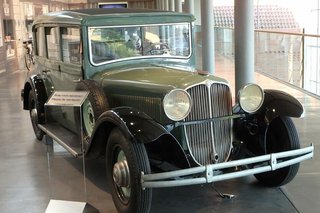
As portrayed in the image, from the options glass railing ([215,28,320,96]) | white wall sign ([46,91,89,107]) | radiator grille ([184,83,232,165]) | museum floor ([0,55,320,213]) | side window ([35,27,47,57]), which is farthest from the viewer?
glass railing ([215,28,320,96])

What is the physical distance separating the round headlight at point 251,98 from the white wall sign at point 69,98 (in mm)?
1358

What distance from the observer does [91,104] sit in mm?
3961

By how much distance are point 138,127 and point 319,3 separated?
634 inches

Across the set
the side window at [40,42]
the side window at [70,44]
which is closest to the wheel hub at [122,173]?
the side window at [70,44]

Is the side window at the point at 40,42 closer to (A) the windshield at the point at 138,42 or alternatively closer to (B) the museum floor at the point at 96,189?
(B) the museum floor at the point at 96,189

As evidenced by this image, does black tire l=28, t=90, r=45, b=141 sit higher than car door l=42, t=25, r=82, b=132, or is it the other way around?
car door l=42, t=25, r=82, b=132

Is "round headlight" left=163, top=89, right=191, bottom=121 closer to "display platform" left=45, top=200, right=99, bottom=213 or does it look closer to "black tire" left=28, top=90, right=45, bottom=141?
"display platform" left=45, top=200, right=99, bottom=213

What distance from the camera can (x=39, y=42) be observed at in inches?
226

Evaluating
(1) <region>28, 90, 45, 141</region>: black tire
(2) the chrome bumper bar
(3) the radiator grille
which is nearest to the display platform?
(2) the chrome bumper bar

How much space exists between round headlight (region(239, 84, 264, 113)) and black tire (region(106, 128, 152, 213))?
0.99 meters

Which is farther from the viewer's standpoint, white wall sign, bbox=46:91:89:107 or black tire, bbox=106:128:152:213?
white wall sign, bbox=46:91:89:107

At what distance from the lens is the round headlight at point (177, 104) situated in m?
3.25

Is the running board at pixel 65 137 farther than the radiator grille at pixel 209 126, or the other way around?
the running board at pixel 65 137

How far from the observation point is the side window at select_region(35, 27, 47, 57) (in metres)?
5.54
